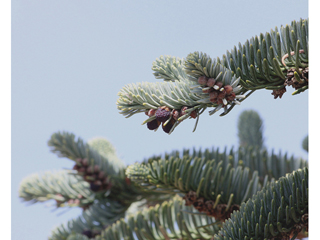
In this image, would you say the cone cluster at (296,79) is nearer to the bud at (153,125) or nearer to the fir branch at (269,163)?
the bud at (153,125)

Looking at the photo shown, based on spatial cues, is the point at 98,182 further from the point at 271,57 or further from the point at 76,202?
the point at 271,57

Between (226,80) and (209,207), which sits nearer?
(226,80)

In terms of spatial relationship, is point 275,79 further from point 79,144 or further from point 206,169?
point 79,144

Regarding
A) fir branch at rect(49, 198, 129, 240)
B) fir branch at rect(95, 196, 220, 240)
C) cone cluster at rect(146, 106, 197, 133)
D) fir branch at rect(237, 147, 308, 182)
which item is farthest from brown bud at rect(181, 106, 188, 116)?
fir branch at rect(49, 198, 129, 240)

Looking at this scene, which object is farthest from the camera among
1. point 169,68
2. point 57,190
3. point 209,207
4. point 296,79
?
point 57,190

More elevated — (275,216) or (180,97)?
(180,97)

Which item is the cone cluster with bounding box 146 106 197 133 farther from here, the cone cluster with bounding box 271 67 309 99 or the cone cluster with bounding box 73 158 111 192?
the cone cluster with bounding box 73 158 111 192

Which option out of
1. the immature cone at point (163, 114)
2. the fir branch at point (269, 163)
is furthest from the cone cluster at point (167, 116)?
the fir branch at point (269, 163)

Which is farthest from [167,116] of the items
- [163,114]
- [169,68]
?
[169,68]
